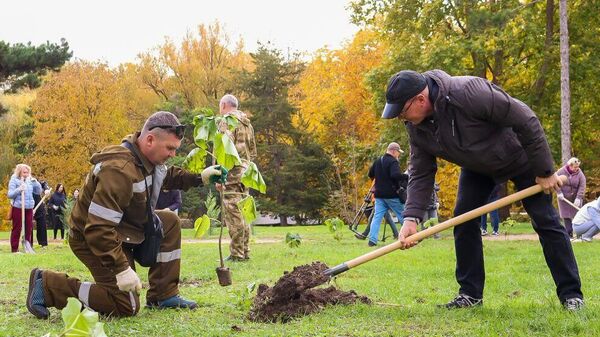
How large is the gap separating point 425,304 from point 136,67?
41.9m

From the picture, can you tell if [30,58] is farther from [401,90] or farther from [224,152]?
[401,90]

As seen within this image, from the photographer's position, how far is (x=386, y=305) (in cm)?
590

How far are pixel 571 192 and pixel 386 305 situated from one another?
1040 cm

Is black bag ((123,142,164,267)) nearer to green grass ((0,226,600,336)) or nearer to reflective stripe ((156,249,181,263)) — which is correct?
reflective stripe ((156,249,181,263))

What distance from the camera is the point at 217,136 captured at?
6.32 m

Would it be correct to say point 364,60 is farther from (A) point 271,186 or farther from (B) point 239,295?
(B) point 239,295

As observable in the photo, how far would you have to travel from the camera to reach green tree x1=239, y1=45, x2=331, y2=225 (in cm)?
4119

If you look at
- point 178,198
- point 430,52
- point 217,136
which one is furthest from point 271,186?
point 217,136

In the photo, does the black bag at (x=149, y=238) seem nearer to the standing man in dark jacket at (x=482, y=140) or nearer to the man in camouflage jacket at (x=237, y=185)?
the standing man in dark jacket at (x=482, y=140)

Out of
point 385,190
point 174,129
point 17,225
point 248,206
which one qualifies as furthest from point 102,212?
point 17,225

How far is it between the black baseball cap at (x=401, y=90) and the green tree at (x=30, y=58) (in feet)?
60.5

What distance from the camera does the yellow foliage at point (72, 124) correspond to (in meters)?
37.2

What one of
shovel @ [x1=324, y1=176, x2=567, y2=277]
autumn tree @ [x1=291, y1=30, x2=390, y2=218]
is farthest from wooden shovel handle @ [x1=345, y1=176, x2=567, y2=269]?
autumn tree @ [x1=291, y1=30, x2=390, y2=218]

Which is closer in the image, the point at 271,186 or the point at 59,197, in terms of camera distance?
the point at 59,197
